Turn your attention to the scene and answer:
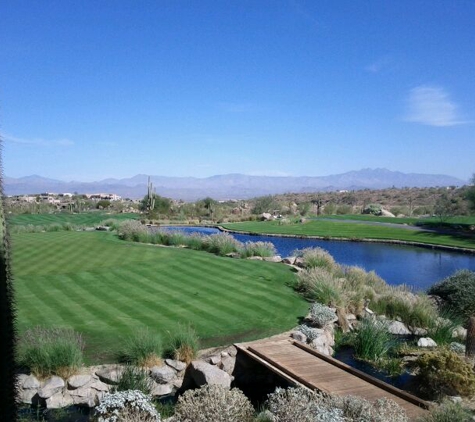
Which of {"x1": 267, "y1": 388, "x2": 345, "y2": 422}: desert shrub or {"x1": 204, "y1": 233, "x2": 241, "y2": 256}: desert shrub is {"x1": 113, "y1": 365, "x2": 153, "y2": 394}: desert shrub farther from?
{"x1": 204, "y1": 233, "x2": 241, "y2": 256}: desert shrub

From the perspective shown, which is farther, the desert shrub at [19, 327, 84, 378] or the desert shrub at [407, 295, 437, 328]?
the desert shrub at [407, 295, 437, 328]

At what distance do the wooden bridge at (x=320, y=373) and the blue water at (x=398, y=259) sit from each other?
10.3 meters

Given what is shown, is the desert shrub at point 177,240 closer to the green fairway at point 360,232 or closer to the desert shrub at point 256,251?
the desert shrub at point 256,251

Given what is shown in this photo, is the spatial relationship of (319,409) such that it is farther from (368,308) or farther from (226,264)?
(226,264)

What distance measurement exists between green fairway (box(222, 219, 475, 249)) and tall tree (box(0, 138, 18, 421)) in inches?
1070

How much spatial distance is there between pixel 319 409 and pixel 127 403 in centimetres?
221

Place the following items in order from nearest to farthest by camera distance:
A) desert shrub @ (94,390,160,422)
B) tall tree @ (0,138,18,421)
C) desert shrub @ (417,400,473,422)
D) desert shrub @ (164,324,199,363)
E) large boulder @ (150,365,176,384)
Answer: tall tree @ (0,138,18,421), desert shrub @ (417,400,473,422), desert shrub @ (94,390,160,422), large boulder @ (150,365,176,384), desert shrub @ (164,324,199,363)

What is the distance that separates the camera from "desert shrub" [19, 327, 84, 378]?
6895mm

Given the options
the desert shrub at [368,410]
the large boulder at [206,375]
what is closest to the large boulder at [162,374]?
the large boulder at [206,375]

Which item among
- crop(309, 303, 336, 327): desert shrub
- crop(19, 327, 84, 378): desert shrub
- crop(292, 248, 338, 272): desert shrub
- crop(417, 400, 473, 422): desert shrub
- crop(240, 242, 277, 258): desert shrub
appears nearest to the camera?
crop(417, 400, 473, 422): desert shrub

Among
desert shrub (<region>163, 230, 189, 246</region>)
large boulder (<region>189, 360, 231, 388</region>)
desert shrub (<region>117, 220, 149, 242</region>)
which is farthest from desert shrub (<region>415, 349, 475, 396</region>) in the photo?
desert shrub (<region>117, 220, 149, 242</region>)

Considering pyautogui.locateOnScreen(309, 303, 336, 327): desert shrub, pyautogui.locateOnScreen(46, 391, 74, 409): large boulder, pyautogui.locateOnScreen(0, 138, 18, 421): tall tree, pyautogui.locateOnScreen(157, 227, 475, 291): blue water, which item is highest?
pyautogui.locateOnScreen(0, 138, 18, 421): tall tree

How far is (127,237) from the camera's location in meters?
19.9

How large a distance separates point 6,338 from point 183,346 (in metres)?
5.49
